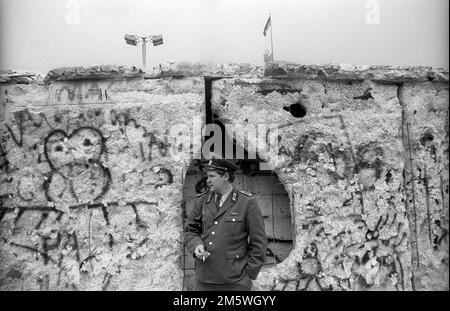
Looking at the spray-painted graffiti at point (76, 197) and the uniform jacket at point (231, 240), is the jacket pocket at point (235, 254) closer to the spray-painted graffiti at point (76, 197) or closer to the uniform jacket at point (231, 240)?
the uniform jacket at point (231, 240)

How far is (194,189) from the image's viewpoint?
4324 millimetres

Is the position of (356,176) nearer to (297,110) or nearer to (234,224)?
(297,110)

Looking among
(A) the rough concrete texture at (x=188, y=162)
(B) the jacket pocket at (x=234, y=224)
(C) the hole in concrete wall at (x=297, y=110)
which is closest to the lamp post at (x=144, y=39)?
(A) the rough concrete texture at (x=188, y=162)

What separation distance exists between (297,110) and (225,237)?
1.76 metres

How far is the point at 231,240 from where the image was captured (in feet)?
9.04

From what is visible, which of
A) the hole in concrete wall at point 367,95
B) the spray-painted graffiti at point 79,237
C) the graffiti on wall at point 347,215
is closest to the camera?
the spray-painted graffiti at point 79,237

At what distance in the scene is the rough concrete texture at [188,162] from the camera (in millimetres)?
3619

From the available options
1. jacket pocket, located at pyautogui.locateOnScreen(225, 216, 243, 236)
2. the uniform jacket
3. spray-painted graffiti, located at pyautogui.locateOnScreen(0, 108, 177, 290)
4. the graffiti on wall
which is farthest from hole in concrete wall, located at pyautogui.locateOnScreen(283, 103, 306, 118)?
jacket pocket, located at pyautogui.locateOnScreen(225, 216, 243, 236)

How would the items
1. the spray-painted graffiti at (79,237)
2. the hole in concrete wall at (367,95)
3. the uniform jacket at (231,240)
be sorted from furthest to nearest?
the hole in concrete wall at (367,95)
the spray-painted graffiti at (79,237)
the uniform jacket at (231,240)

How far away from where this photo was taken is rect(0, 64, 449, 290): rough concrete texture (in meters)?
3.62

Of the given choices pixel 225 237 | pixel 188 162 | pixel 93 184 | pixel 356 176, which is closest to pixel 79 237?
pixel 93 184

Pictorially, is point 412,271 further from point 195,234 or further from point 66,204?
point 66,204

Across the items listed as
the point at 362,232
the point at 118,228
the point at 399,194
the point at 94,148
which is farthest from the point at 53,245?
the point at 399,194

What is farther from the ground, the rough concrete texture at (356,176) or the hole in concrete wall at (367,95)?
the hole in concrete wall at (367,95)
